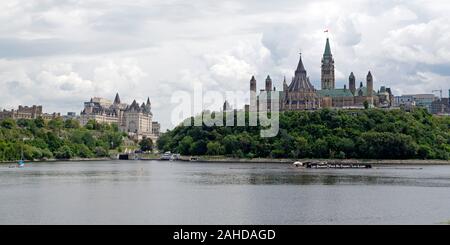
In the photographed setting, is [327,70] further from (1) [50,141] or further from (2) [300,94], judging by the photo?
(1) [50,141]

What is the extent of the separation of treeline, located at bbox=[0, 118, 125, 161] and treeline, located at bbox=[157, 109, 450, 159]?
2455 cm

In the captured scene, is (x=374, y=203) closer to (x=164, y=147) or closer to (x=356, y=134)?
(x=356, y=134)

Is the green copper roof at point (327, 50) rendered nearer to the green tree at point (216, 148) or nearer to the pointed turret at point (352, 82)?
the pointed turret at point (352, 82)

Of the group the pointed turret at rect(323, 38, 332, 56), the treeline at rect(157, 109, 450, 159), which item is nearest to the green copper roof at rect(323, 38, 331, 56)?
the pointed turret at rect(323, 38, 332, 56)

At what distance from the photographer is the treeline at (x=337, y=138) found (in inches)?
4577

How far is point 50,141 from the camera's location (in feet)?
486

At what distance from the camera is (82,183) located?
2505 inches

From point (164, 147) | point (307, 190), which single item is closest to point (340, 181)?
point (307, 190)

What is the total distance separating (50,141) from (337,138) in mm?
61443

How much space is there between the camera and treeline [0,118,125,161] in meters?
130

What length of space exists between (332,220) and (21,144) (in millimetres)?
103727

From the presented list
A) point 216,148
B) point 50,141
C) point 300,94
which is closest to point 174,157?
point 216,148

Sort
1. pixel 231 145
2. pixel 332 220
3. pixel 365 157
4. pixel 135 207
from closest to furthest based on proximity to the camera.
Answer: pixel 332 220
pixel 135 207
pixel 365 157
pixel 231 145
